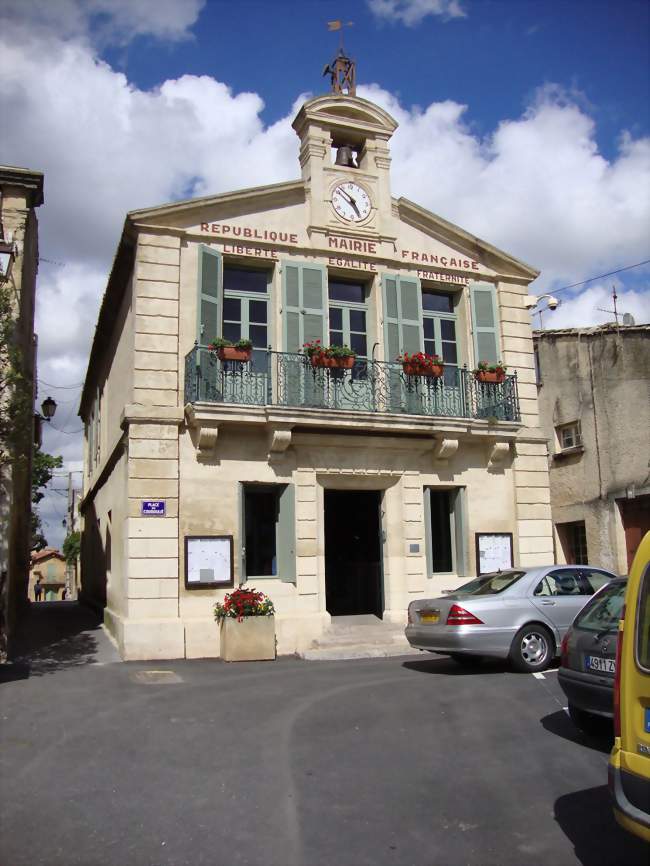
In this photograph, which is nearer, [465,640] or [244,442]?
[465,640]

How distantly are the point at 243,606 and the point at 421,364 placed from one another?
562cm

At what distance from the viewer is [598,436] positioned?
21312 mm

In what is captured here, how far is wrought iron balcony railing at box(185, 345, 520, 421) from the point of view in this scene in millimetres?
13219

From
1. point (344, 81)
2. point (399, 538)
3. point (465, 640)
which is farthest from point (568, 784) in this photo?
point (344, 81)

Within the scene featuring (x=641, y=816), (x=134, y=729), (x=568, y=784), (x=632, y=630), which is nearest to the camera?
(x=641, y=816)

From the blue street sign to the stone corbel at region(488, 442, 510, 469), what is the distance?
6.52 m

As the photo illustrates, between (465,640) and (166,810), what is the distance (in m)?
5.33

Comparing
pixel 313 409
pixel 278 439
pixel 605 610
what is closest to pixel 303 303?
pixel 313 409

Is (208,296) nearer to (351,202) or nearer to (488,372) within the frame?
(351,202)

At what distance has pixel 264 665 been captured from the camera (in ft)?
38.4

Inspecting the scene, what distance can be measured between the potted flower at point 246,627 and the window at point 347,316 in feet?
17.3

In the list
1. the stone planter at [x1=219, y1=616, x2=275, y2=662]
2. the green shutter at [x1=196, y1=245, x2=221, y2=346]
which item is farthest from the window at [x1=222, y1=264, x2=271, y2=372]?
the stone planter at [x1=219, y1=616, x2=275, y2=662]

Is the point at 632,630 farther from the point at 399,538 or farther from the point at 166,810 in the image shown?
the point at 399,538

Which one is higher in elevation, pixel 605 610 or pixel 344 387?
pixel 344 387
